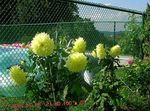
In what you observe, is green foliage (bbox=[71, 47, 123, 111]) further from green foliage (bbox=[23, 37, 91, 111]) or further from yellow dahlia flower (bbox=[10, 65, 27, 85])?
yellow dahlia flower (bbox=[10, 65, 27, 85])

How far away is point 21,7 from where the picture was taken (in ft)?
39.9

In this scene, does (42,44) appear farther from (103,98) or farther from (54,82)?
(103,98)

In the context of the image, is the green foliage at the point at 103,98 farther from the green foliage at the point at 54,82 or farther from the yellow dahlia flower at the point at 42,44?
the yellow dahlia flower at the point at 42,44

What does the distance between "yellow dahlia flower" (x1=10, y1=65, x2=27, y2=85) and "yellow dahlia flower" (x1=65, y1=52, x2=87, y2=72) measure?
19.5 inches

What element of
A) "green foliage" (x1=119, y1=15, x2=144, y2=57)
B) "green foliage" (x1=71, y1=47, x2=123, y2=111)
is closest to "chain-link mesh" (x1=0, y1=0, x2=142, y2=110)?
"green foliage" (x1=119, y1=15, x2=144, y2=57)

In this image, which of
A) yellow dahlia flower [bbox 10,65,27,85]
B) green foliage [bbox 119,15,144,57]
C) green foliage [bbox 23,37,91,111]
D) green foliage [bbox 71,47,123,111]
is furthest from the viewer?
green foliage [bbox 119,15,144,57]

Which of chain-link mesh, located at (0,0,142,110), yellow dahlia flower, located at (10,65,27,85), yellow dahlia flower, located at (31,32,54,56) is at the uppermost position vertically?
chain-link mesh, located at (0,0,142,110)

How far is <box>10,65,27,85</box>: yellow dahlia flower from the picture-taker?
512cm

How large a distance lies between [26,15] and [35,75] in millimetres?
6051

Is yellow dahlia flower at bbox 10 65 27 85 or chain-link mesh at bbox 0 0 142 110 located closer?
yellow dahlia flower at bbox 10 65 27 85

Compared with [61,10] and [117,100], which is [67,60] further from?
[61,10]

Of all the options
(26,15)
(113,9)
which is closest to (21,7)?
(26,15)

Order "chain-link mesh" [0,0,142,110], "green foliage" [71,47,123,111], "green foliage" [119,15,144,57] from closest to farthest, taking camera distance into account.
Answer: "green foliage" [71,47,123,111]
"chain-link mesh" [0,0,142,110]
"green foliage" [119,15,144,57]

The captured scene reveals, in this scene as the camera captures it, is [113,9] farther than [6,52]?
Yes
